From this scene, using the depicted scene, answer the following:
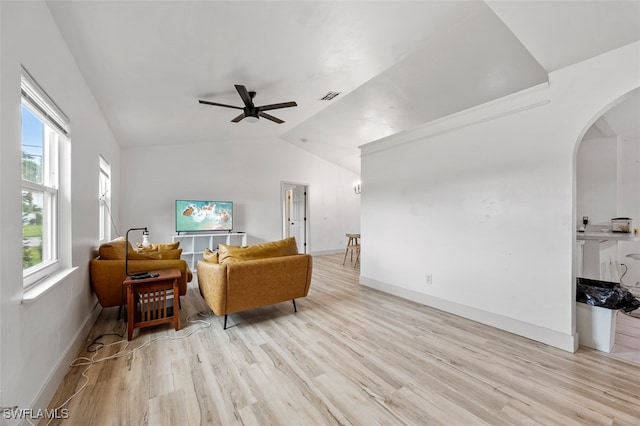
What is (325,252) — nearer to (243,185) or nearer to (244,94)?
(243,185)

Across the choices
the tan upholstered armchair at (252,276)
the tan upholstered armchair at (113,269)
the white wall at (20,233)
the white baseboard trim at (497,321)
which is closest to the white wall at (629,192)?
the white baseboard trim at (497,321)

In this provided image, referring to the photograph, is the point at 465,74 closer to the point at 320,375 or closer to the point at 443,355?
the point at 443,355

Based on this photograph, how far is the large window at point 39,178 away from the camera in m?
1.63

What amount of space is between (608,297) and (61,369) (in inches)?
168

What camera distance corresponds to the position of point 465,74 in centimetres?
319

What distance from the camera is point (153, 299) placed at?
261 centimetres

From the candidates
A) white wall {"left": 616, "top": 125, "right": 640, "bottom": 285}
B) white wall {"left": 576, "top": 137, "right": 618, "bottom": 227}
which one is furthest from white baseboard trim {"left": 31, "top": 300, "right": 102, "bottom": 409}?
white wall {"left": 616, "top": 125, "right": 640, "bottom": 285}

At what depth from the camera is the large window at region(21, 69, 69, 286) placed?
1633mm

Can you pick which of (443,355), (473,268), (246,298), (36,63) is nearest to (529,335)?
(473,268)

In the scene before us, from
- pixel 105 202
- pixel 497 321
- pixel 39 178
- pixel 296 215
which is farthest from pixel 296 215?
pixel 39 178

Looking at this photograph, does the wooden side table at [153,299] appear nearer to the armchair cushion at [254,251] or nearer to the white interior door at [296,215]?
the armchair cushion at [254,251]

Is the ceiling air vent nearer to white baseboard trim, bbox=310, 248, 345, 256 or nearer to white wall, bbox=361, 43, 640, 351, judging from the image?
white wall, bbox=361, 43, 640, 351

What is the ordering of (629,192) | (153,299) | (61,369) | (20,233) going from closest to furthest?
1. (20,233)
2. (61,369)
3. (153,299)
4. (629,192)

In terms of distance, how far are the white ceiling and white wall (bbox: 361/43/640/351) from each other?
33cm
